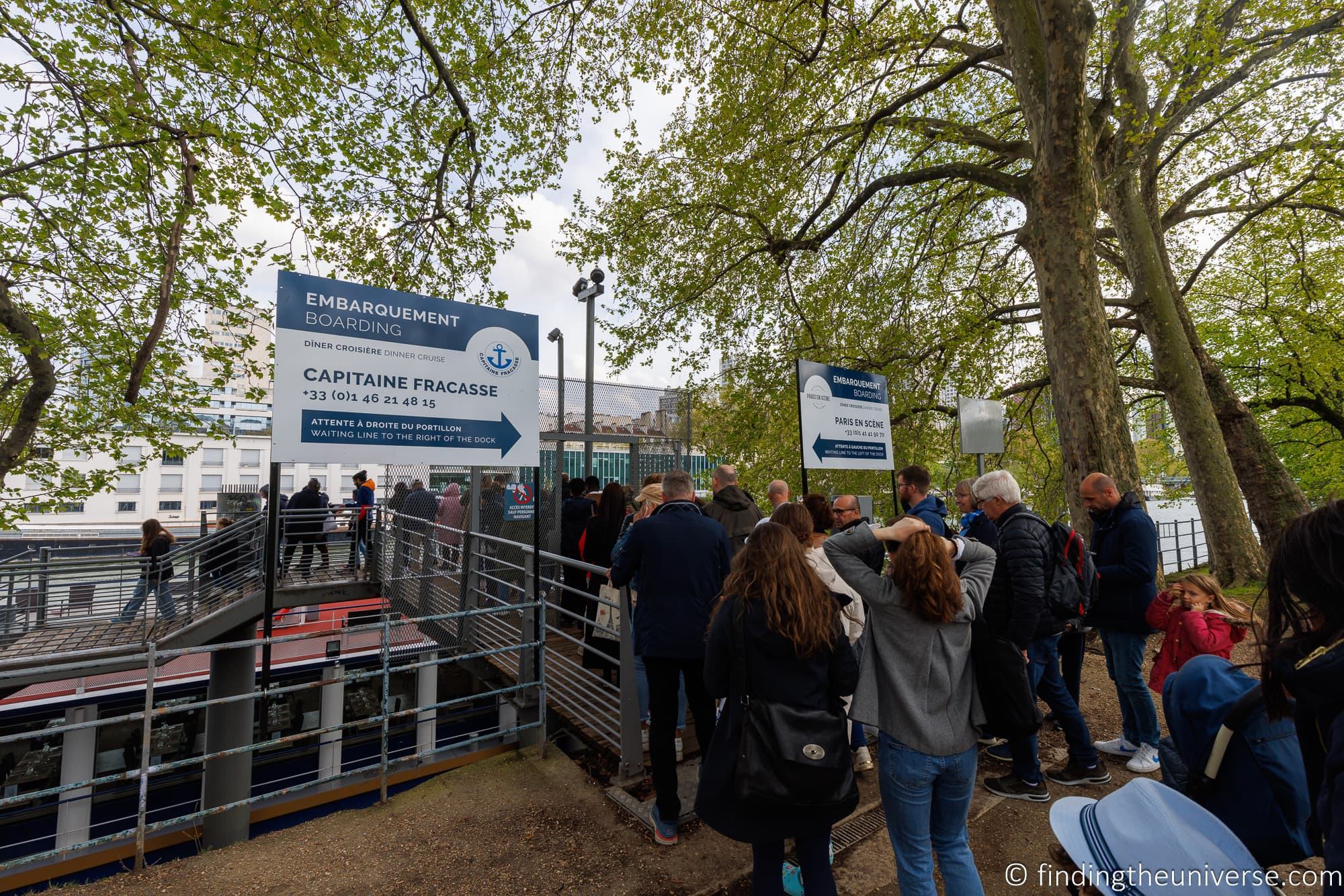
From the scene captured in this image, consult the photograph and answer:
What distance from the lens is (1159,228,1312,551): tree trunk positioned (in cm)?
1040

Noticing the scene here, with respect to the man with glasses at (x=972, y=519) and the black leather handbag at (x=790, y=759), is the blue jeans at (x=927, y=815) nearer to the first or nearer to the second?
the black leather handbag at (x=790, y=759)

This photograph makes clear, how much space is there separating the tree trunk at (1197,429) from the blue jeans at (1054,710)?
747 cm

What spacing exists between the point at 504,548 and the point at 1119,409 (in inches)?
312

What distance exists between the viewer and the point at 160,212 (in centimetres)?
720

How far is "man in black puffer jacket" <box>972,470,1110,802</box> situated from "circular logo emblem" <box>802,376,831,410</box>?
7.88ft

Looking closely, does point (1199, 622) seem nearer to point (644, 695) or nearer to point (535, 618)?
point (644, 695)

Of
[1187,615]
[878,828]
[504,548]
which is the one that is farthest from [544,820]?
[504,548]

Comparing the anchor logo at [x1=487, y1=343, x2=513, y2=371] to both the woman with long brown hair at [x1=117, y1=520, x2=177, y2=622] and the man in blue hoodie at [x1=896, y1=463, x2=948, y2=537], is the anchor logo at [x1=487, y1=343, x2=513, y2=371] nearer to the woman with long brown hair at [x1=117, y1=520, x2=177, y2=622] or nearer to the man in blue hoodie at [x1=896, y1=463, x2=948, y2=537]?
the man in blue hoodie at [x1=896, y1=463, x2=948, y2=537]

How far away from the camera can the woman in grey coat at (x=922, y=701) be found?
2.14 m

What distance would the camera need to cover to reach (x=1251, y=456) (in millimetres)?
10508

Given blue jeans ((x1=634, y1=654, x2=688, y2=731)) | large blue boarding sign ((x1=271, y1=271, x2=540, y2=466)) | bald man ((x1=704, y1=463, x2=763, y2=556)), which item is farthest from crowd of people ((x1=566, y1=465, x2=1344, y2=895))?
large blue boarding sign ((x1=271, y1=271, x2=540, y2=466))

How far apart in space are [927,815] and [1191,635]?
185 centimetres

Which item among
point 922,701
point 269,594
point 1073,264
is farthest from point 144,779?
point 1073,264

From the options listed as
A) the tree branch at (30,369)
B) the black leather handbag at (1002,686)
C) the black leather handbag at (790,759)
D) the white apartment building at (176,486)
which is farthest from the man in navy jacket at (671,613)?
the white apartment building at (176,486)
